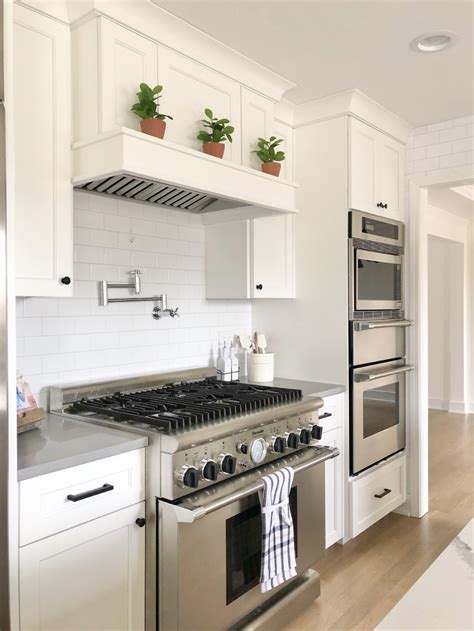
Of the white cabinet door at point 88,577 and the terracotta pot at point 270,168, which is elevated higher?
the terracotta pot at point 270,168

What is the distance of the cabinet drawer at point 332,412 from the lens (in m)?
2.97

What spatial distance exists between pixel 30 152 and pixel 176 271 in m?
1.17

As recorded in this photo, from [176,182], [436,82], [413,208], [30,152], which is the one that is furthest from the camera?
[413,208]

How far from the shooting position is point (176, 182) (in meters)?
2.22

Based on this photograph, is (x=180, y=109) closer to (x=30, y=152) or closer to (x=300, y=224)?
(x=30, y=152)

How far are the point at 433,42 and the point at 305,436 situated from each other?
6.40 feet

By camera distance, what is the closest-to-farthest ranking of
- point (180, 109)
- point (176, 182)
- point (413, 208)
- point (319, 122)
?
1. point (176, 182)
2. point (180, 109)
3. point (319, 122)
4. point (413, 208)

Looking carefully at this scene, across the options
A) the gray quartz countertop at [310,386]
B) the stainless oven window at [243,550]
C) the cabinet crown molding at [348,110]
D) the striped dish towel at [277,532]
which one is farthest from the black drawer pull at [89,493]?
the cabinet crown molding at [348,110]

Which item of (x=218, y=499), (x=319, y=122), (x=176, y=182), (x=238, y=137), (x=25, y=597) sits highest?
(x=319, y=122)

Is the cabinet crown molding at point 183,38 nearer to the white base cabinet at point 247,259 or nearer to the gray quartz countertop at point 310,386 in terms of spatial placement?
the white base cabinet at point 247,259

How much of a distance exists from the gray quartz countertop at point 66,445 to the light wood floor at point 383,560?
1.25 m

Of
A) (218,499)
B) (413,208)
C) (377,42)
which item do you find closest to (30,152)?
(218,499)

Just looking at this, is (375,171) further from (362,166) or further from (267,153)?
(267,153)

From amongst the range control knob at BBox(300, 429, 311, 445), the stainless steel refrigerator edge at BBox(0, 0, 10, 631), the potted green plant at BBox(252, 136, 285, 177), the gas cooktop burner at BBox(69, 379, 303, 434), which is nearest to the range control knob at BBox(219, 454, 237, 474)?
the gas cooktop burner at BBox(69, 379, 303, 434)
